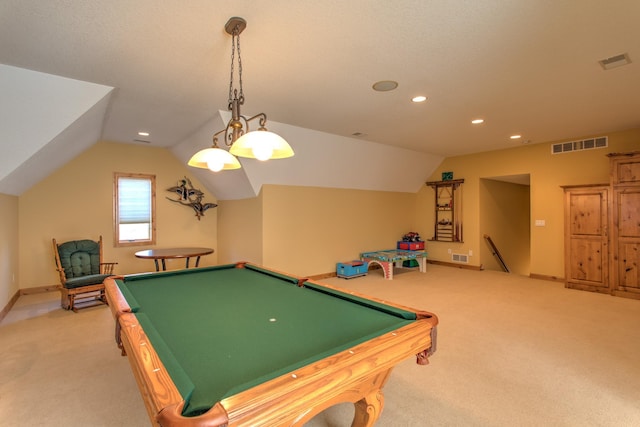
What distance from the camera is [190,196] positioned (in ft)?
21.5

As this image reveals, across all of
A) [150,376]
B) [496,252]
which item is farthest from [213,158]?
[496,252]

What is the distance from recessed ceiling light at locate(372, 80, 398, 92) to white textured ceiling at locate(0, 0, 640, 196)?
8cm

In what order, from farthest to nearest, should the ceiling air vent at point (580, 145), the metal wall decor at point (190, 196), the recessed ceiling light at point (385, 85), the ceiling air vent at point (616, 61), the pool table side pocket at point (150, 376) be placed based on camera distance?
the metal wall decor at point (190, 196), the ceiling air vent at point (580, 145), the recessed ceiling light at point (385, 85), the ceiling air vent at point (616, 61), the pool table side pocket at point (150, 376)

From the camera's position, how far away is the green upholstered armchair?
165 inches

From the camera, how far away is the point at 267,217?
553cm

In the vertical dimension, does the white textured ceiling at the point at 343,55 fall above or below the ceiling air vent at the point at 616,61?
below

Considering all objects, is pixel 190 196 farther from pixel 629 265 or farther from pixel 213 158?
pixel 629 265

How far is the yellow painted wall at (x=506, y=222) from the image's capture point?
23.4ft

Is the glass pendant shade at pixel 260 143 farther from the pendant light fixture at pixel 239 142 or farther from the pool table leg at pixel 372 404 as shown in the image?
the pool table leg at pixel 372 404

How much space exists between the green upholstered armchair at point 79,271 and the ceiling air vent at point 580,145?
7755 mm

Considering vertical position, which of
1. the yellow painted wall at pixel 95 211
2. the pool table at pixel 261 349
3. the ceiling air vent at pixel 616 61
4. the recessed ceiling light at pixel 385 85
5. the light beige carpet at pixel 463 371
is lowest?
the light beige carpet at pixel 463 371

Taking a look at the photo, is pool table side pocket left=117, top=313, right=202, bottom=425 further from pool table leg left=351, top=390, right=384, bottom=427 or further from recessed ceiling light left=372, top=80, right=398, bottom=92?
recessed ceiling light left=372, top=80, right=398, bottom=92

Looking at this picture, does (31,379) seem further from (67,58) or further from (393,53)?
(393,53)

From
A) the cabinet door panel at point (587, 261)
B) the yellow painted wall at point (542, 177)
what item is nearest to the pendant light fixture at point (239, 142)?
the cabinet door panel at point (587, 261)
